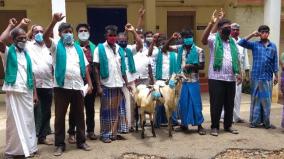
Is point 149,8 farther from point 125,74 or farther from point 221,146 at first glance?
point 221,146

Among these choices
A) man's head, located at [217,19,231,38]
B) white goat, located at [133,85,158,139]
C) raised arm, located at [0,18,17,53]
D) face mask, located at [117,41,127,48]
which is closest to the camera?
raised arm, located at [0,18,17,53]

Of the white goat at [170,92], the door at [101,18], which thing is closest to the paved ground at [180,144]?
the white goat at [170,92]

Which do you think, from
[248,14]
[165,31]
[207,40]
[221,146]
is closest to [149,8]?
[165,31]

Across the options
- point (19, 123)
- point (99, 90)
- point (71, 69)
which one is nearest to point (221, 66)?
point (99, 90)

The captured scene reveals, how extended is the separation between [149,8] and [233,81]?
593 centimetres

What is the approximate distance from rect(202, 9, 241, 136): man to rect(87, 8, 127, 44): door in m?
6.54

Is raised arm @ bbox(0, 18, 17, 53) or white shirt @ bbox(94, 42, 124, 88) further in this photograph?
white shirt @ bbox(94, 42, 124, 88)

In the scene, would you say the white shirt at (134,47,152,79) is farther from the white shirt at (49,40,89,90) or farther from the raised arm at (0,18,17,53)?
the raised arm at (0,18,17,53)

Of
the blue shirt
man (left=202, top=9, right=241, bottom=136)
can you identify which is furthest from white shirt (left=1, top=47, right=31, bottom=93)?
the blue shirt

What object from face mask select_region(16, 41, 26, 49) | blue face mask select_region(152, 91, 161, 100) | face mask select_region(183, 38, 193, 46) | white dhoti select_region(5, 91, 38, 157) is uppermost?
face mask select_region(183, 38, 193, 46)

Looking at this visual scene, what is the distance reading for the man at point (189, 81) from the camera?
267 inches

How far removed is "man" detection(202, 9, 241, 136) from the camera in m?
6.61

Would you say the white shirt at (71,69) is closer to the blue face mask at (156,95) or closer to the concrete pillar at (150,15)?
the blue face mask at (156,95)

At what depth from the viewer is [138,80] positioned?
7.35 meters
